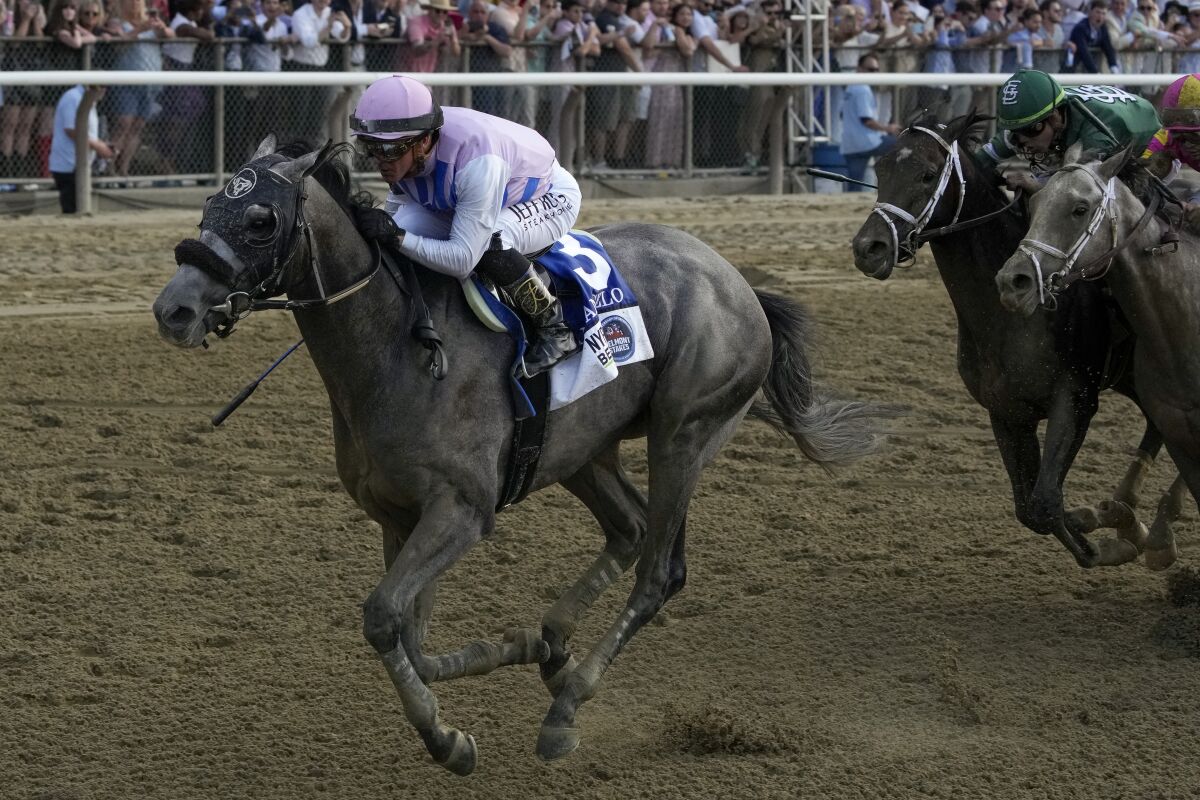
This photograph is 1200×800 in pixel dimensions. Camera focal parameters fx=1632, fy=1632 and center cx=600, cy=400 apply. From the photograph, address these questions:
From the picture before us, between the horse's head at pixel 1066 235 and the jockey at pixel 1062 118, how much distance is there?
1.26 ft

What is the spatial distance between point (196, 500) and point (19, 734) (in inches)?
87.3

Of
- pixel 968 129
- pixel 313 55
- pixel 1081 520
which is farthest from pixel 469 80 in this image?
pixel 1081 520

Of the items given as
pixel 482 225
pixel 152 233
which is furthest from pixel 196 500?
pixel 152 233

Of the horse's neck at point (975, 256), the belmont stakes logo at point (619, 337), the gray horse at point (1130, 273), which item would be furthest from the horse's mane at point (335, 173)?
the horse's neck at point (975, 256)

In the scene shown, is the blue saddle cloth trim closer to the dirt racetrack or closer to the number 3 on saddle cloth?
the number 3 on saddle cloth

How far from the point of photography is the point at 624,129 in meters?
14.1

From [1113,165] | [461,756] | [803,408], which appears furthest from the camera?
[803,408]

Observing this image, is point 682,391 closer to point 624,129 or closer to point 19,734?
point 19,734

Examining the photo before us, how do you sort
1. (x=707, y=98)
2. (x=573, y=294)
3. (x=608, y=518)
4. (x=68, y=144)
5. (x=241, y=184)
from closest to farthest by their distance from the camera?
(x=241, y=184)
(x=573, y=294)
(x=608, y=518)
(x=68, y=144)
(x=707, y=98)

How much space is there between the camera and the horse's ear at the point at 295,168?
13.9ft

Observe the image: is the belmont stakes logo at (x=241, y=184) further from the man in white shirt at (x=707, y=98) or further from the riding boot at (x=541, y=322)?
the man in white shirt at (x=707, y=98)

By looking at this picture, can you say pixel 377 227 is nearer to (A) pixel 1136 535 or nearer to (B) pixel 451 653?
(B) pixel 451 653

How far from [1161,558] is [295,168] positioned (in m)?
3.57

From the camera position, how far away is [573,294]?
16.0 ft
